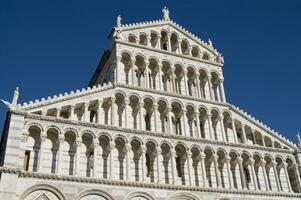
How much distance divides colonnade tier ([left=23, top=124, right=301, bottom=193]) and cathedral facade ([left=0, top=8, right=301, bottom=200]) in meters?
0.06

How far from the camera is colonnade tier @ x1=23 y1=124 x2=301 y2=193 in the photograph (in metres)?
20.8

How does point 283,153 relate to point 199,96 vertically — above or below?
below

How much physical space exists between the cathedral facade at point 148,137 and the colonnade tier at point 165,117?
66mm

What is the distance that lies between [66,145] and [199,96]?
398 inches

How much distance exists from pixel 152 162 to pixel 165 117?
3408 millimetres

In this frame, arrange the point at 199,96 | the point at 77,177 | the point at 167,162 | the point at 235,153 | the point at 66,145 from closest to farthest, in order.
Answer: the point at 77,177
the point at 66,145
the point at 167,162
the point at 235,153
the point at 199,96

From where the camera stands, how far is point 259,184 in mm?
25297

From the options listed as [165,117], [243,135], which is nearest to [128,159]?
[165,117]

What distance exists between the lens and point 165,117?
997 inches

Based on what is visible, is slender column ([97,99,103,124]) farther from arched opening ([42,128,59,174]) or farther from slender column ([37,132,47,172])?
slender column ([37,132,47,172])

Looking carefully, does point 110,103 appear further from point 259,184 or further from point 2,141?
point 259,184

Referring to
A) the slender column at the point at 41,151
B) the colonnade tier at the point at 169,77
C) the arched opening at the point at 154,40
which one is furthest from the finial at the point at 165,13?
the slender column at the point at 41,151

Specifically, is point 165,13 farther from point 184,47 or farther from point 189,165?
point 189,165

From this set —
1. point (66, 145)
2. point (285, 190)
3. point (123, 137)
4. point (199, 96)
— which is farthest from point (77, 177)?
point (285, 190)
